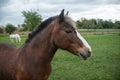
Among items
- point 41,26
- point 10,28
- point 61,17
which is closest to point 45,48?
point 41,26

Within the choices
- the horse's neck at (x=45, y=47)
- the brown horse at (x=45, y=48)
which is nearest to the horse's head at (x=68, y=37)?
the brown horse at (x=45, y=48)

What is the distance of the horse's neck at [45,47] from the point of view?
15.3ft

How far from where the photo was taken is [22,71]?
185 inches

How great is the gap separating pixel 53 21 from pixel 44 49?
1.85ft

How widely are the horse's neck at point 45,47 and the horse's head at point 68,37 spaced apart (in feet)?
0.48

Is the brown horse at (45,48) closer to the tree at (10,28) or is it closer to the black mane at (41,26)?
the black mane at (41,26)

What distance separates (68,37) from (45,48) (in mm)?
552

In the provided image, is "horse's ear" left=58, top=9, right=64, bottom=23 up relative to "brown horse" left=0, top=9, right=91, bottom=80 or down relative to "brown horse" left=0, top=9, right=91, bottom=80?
up

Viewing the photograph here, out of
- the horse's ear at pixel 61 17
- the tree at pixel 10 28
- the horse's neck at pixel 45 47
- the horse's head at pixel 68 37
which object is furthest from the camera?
the tree at pixel 10 28

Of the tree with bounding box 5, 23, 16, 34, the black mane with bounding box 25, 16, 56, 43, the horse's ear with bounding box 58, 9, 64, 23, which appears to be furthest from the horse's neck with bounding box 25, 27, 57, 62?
the tree with bounding box 5, 23, 16, 34

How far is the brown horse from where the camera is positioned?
173 inches

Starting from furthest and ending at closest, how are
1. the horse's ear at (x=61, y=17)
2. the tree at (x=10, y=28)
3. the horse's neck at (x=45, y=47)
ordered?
1. the tree at (x=10, y=28)
2. the horse's neck at (x=45, y=47)
3. the horse's ear at (x=61, y=17)

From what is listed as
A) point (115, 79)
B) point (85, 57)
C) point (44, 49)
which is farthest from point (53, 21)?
point (115, 79)

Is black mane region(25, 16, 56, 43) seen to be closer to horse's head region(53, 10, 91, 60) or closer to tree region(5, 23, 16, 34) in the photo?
horse's head region(53, 10, 91, 60)
